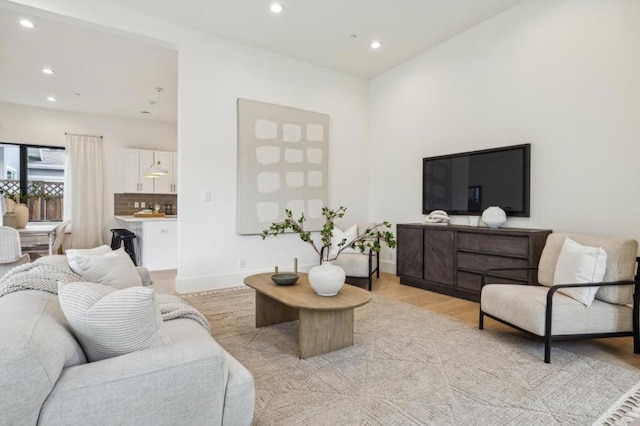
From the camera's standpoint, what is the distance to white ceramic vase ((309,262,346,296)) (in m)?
2.51

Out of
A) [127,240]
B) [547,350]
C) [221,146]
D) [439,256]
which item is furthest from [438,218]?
[127,240]

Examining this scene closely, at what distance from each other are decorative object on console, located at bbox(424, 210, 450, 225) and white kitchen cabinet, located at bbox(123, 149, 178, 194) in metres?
5.73

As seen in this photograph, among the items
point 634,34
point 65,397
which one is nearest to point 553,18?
point 634,34

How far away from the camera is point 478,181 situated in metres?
4.18

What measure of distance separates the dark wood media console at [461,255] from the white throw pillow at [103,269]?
3.34 meters

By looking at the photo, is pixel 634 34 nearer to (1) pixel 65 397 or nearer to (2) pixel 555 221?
(2) pixel 555 221

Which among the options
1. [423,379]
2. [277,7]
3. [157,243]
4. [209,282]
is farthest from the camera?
[157,243]

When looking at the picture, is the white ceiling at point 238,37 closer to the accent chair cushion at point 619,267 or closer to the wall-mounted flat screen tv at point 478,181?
the wall-mounted flat screen tv at point 478,181

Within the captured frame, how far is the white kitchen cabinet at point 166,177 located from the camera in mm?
Result: 7543

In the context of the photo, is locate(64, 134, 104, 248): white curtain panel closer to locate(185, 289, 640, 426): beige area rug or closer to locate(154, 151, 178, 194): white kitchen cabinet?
locate(154, 151, 178, 194): white kitchen cabinet

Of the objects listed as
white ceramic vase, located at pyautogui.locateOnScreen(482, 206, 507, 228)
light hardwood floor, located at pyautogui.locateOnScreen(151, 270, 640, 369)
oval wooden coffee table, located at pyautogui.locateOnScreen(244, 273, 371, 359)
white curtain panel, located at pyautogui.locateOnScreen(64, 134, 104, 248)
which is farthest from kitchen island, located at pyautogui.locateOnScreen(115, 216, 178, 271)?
white ceramic vase, located at pyautogui.locateOnScreen(482, 206, 507, 228)

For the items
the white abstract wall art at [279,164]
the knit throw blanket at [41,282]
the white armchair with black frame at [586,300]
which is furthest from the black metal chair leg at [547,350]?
the white abstract wall art at [279,164]

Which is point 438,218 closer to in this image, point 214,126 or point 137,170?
point 214,126

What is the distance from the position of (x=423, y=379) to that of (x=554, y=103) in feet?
10.3
